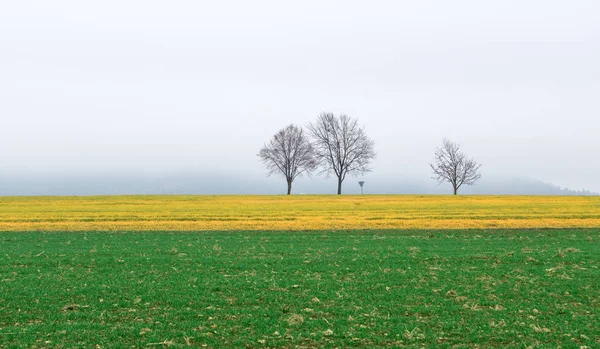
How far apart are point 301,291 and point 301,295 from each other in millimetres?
469

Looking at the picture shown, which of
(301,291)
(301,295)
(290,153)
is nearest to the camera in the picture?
(301,295)

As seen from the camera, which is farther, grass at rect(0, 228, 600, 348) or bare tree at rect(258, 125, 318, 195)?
bare tree at rect(258, 125, 318, 195)

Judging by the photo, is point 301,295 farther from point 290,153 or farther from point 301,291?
point 290,153

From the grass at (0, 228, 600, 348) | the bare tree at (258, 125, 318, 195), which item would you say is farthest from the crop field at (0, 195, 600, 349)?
the bare tree at (258, 125, 318, 195)

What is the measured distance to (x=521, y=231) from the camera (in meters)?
28.9

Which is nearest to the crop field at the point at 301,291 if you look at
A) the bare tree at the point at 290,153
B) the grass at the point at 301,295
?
the grass at the point at 301,295

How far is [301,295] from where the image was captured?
1207 cm

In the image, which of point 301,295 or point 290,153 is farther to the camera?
point 290,153

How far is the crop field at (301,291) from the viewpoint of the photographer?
8922 mm

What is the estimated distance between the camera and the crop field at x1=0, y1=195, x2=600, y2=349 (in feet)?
29.3

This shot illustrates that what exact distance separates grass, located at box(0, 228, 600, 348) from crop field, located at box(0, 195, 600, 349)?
37 millimetres

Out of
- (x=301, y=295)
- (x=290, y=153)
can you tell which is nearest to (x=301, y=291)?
(x=301, y=295)

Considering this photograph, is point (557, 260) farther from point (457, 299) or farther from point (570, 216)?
point (570, 216)

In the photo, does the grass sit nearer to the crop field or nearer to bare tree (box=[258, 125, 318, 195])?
the crop field
